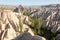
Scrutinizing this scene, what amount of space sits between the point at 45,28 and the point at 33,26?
6671mm

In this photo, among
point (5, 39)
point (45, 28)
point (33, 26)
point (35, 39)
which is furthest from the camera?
point (45, 28)

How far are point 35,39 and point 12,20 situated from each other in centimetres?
3456

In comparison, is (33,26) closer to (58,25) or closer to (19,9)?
(58,25)

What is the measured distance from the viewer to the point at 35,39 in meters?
17.8

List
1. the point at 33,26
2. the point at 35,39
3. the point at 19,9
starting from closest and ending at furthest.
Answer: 1. the point at 35,39
2. the point at 33,26
3. the point at 19,9

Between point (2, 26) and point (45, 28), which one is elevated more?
point (2, 26)

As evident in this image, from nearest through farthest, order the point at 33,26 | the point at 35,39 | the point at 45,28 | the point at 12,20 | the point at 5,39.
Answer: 1. the point at 35,39
2. the point at 5,39
3. the point at 12,20
4. the point at 33,26
5. the point at 45,28

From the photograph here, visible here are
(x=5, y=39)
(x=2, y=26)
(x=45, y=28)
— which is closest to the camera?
(x=5, y=39)

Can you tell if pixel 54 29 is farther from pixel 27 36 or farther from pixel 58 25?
pixel 27 36

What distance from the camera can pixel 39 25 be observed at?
5981cm

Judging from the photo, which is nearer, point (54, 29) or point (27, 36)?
point (27, 36)

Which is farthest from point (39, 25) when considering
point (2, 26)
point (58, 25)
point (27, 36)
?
point (27, 36)

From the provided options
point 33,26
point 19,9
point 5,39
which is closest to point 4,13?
point 33,26

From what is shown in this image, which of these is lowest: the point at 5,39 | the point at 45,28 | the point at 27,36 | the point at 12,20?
the point at 45,28
